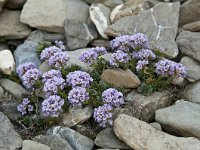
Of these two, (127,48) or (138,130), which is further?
(127,48)

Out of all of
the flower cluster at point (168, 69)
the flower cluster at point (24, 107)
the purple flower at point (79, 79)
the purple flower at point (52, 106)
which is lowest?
the flower cluster at point (24, 107)

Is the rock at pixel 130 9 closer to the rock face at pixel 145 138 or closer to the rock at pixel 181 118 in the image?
the rock at pixel 181 118

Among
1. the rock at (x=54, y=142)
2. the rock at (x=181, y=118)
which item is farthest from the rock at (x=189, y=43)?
the rock at (x=54, y=142)

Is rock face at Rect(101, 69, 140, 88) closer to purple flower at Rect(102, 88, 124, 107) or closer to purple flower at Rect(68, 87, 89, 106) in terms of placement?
purple flower at Rect(102, 88, 124, 107)

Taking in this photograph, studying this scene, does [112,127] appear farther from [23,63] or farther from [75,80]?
[23,63]

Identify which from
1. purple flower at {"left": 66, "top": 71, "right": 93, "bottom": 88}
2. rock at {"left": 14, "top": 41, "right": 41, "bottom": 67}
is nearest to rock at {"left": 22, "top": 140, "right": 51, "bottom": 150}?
purple flower at {"left": 66, "top": 71, "right": 93, "bottom": 88}

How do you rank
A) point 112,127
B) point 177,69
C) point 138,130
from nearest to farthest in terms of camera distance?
point 138,130
point 112,127
point 177,69

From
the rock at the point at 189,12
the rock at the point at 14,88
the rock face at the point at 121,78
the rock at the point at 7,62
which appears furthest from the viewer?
the rock at the point at 189,12

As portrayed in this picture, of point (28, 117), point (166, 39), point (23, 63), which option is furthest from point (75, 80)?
point (166, 39)
